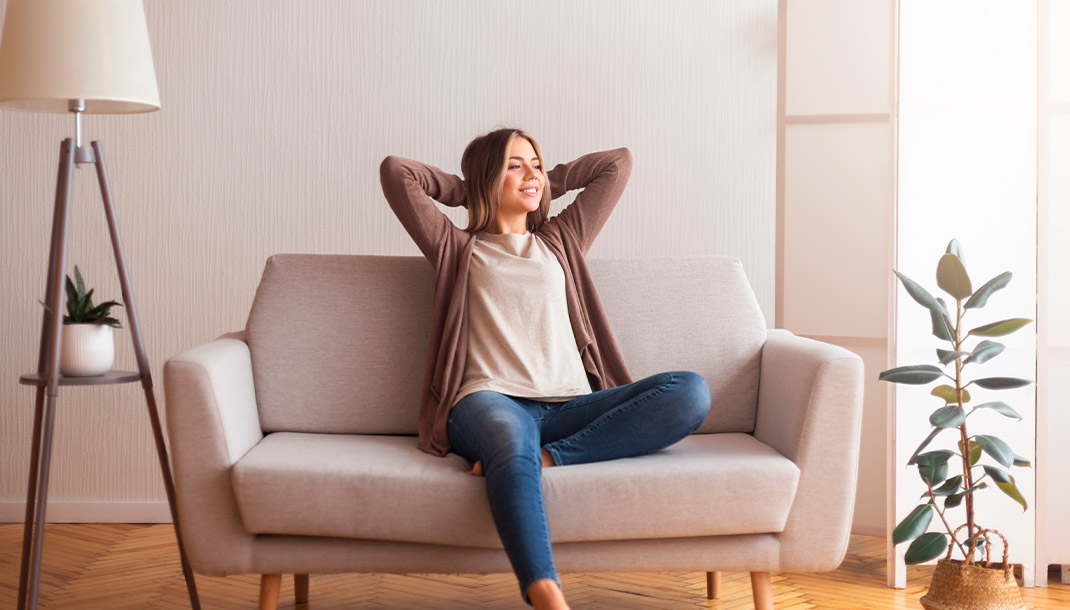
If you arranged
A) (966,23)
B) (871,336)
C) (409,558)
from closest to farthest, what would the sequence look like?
(409,558) → (966,23) → (871,336)

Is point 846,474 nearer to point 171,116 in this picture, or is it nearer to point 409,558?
point 409,558

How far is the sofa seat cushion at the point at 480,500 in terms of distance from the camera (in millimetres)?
1826

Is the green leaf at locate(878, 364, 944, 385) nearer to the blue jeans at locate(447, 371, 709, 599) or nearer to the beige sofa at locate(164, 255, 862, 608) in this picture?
the beige sofa at locate(164, 255, 862, 608)

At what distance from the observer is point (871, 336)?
9.68ft

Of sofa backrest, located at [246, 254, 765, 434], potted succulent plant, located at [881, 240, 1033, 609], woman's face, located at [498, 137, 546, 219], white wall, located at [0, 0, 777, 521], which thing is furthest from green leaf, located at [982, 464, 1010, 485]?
woman's face, located at [498, 137, 546, 219]

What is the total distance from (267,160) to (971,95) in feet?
7.08

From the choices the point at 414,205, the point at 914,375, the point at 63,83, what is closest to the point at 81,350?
the point at 63,83

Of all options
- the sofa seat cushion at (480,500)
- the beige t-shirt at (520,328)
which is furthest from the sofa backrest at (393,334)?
the sofa seat cushion at (480,500)

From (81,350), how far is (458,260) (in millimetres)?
900

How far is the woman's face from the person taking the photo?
237 cm

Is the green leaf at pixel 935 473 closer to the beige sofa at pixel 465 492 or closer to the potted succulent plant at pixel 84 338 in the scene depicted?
the beige sofa at pixel 465 492

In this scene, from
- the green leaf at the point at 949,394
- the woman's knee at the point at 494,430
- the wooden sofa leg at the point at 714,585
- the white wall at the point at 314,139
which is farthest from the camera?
the white wall at the point at 314,139

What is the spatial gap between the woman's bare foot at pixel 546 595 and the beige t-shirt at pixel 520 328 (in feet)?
1.89

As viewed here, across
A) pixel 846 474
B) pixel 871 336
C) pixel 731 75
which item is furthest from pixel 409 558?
pixel 731 75
